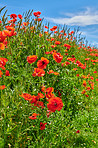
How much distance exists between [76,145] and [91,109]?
1.04m

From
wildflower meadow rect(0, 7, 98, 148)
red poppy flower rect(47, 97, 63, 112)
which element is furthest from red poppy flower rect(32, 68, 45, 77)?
red poppy flower rect(47, 97, 63, 112)

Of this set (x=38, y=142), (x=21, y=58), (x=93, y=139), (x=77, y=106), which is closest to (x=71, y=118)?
(x=77, y=106)

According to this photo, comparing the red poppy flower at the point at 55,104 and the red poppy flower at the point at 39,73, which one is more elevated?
the red poppy flower at the point at 39,73

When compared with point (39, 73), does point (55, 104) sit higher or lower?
lower

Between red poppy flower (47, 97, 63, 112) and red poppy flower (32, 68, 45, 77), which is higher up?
red poppy flower (32, 68, 45, 77)

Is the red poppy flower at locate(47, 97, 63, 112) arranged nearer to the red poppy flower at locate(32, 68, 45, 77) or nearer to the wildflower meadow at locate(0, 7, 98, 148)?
the wildflower meadow at locate(0, 7, 98, 148)

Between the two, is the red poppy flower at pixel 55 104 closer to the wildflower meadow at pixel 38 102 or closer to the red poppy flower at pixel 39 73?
the wildflower meadow at pixel 38 102

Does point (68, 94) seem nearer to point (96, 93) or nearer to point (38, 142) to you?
point (38, 142)

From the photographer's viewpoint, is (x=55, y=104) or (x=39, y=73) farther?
(x=39, y=73)

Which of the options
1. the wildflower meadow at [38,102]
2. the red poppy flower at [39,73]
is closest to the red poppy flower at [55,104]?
the wildflower meadow at [38,102]

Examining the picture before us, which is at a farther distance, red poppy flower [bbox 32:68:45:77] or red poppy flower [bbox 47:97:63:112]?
red poppy flower [bbox 32:68:45:77]

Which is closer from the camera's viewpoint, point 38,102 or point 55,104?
point 55,104

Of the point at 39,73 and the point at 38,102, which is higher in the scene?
the point at 39,73

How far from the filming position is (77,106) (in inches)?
113
